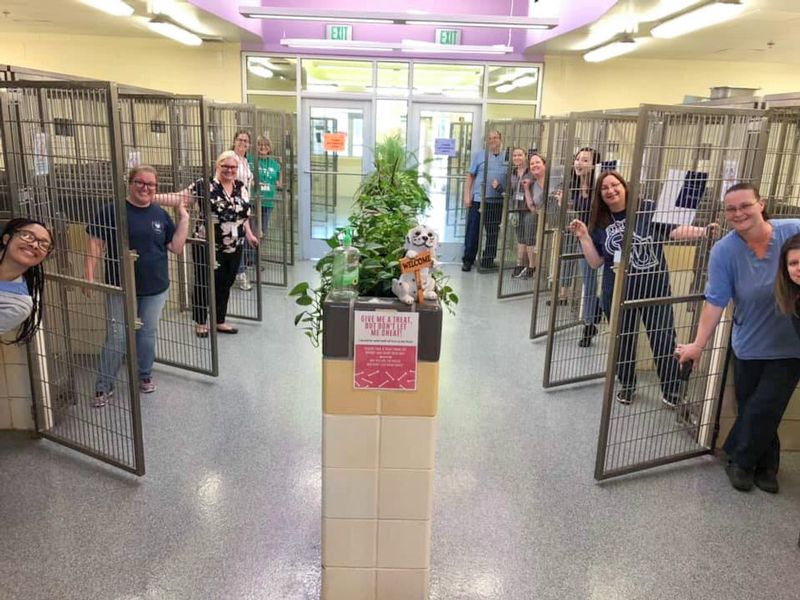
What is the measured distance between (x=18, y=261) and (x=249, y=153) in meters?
3.34

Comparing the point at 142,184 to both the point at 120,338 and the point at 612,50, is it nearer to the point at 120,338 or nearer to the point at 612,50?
the point at 120,338

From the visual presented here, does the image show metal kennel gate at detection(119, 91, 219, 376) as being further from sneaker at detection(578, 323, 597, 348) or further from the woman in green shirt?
sneaker at detection(578, 323, 597, 348)

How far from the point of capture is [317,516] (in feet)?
8.84

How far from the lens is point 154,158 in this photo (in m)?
4.39

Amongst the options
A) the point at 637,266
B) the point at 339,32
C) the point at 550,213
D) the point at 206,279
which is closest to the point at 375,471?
the point at 637,266

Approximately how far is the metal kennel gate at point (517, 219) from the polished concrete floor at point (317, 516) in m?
2.82

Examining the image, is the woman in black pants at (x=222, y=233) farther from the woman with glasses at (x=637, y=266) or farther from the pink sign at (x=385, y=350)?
the pink sign at (x=385, y=350)

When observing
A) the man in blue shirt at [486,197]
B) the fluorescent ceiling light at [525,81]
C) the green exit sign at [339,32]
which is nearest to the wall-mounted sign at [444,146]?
the man in blue shirt at [486,197]

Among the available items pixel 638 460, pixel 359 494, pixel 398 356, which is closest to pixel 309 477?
pixel 359 494

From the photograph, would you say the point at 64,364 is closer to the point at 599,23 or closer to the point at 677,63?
the point at 599,23

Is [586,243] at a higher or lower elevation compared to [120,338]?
higher

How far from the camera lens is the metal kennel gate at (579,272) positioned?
4109mm

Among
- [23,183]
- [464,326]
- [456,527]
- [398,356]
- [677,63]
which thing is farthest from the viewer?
[677,63]

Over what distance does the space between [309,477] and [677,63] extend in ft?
24.1
